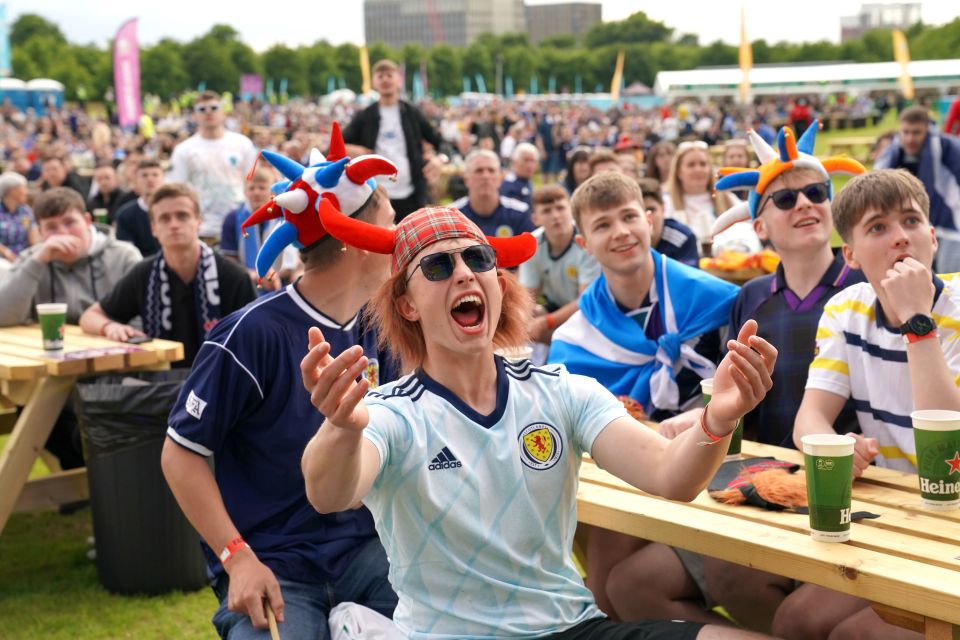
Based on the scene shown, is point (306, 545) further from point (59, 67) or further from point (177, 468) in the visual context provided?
point (59, 67)

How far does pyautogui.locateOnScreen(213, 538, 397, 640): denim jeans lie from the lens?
9.40 feet

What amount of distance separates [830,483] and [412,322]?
1042mm

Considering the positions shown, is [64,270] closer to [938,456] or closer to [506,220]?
[506,220]

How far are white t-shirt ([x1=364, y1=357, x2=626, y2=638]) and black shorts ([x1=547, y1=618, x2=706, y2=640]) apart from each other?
0.03 metres

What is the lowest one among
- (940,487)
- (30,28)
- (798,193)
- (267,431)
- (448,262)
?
(940,487)

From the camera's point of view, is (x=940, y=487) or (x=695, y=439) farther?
(x=940, y=487)

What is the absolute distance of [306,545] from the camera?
10.2 ft

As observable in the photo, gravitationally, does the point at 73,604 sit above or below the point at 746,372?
below

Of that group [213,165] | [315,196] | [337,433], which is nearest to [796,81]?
[213,165]

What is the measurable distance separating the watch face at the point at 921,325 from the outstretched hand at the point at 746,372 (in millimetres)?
850

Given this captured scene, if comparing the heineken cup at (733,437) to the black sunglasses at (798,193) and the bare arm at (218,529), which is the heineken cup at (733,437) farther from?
the bare arm at (218,529)

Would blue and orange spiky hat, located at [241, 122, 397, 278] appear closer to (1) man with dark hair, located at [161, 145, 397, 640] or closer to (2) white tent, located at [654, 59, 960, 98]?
(1) man with dark hair, located at [161, 145, 397, 640]

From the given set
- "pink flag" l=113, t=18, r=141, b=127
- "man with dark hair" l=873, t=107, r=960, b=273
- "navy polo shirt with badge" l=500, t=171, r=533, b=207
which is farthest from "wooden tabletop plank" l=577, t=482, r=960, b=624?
"pink flag" l=113, t=18, r=141, b=127

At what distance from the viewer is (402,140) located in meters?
10.4
